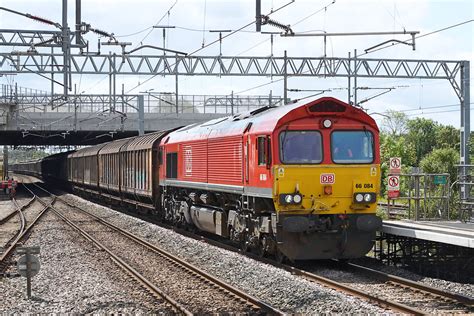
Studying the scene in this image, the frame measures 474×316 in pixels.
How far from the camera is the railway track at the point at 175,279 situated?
1078 centimetres

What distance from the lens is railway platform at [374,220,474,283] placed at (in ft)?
45.1

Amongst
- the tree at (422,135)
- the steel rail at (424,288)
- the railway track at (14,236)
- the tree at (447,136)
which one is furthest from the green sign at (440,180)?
the tree at (422,135)

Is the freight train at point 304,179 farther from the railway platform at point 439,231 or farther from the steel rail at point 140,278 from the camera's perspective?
the steel rail at point 140,278

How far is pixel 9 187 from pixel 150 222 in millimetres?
24515

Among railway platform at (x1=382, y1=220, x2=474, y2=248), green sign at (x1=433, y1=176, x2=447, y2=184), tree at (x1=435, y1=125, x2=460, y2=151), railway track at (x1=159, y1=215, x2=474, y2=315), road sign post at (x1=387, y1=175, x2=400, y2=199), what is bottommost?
railway track at (x1=159, y1=215, x2=474, y2=315)

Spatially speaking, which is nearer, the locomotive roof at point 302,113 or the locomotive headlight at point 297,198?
the locomotive headlight at point 297,198

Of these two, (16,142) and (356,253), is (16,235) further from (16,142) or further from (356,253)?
(16,142)

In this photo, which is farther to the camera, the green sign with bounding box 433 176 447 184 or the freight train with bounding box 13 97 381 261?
the green sign with bounding box 433 176 447 184

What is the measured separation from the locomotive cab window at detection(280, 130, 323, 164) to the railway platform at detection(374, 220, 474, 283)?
2487 mm

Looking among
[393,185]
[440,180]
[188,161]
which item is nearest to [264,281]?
[440,180]

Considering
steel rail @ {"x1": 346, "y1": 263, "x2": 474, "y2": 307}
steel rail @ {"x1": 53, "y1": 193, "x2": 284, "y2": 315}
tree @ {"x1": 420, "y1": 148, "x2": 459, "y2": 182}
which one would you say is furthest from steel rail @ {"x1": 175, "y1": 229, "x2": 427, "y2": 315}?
tree @ {"x1": 420, "y1": 148, "x2": 459, "y2": 182}

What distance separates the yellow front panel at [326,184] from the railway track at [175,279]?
7.46 feet

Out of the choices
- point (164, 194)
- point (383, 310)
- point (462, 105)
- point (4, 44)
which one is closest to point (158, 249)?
point (164, 194)

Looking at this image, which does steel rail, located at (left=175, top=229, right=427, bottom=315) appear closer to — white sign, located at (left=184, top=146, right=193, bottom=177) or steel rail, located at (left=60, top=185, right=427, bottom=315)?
steel rail, located at (left=60, top=185, right=427, bottom=315)
